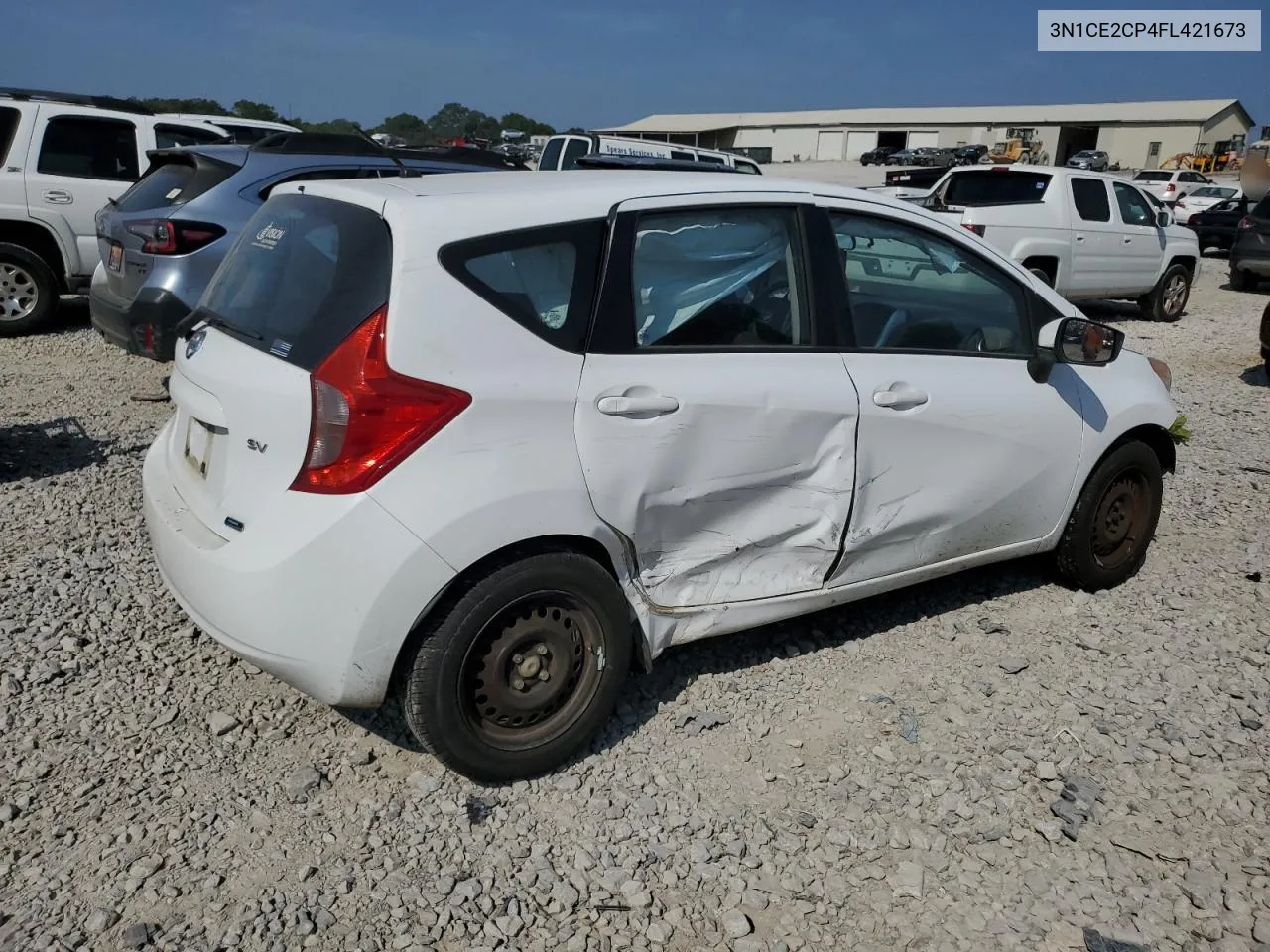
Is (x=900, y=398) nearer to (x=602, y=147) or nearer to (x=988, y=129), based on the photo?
(x=602, y=147)

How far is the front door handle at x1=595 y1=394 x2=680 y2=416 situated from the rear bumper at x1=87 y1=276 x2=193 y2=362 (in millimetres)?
3899

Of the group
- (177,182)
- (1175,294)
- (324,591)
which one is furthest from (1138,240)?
(324,591)

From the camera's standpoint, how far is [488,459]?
8.84 feet

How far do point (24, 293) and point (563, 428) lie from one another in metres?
8.12

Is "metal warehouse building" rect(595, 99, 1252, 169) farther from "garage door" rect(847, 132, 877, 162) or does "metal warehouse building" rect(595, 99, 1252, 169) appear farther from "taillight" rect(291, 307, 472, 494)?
"taillight" rect(291, 307, 472, 494)

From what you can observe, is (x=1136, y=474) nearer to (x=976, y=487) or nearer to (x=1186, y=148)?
(x=976, y=487)

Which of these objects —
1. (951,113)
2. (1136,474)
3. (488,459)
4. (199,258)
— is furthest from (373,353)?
(951,113)

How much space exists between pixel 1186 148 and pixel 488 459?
7656 cm

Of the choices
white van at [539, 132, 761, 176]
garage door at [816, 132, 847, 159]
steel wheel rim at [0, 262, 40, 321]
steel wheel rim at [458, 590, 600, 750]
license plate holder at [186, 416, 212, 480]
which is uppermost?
garage door at [816, 132, 847, 159]

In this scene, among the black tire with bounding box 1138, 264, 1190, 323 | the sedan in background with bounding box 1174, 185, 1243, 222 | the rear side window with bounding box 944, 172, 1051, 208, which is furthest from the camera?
the sedan in background with bounding box 1174, 185, 1243, 222

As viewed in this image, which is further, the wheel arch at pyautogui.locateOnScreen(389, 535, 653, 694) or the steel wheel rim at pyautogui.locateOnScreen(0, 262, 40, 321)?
the steel wheel rim at pyautogui.locateOnScreen(0, 262, 40, 321)

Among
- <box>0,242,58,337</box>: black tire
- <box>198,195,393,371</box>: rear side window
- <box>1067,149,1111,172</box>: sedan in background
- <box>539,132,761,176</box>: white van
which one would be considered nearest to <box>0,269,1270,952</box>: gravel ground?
<box>198,195,393,371</box>: rear side window

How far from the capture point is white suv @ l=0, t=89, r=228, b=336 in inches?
342

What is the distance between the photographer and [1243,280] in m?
16.6
